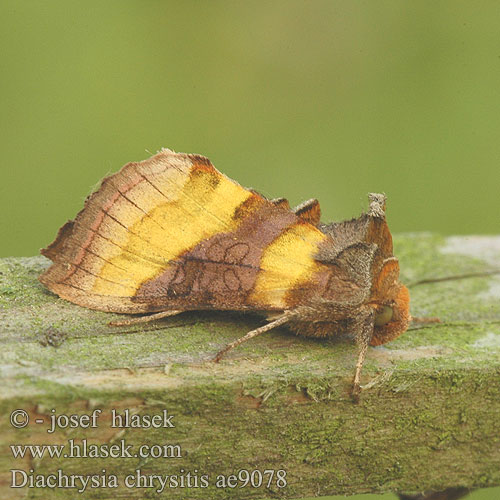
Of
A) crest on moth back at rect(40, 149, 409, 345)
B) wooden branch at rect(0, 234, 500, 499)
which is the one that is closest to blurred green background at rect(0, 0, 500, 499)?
crest on moth back at rect(40, 149, 409, 345)

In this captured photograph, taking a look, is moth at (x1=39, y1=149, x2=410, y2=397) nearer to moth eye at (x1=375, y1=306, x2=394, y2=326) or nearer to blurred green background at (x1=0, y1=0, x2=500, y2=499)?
moth eye at (x1=375, y1=306, x2=394, y2=326)

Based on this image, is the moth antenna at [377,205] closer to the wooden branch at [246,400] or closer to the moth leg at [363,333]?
the moth leg at [363,333]

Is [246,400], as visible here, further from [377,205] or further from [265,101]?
[265,101]

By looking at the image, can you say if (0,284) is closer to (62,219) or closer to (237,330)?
(237,330)

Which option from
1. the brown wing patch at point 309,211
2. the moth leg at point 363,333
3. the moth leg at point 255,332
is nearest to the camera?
the moth leg at point 255,332

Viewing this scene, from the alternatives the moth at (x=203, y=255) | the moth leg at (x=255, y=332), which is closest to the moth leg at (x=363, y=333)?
the moth at (x=203, y=255)

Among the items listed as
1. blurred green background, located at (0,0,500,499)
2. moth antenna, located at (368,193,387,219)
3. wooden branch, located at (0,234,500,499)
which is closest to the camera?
wooden branch, located at (0,234,500,499)

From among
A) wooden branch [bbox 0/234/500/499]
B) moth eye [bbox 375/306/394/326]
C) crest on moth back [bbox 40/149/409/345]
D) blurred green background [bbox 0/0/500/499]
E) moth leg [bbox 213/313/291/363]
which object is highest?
blurred green background [bbox 0/0/500/499]
